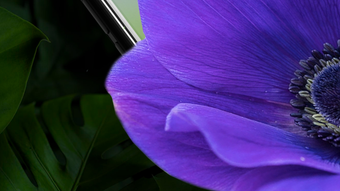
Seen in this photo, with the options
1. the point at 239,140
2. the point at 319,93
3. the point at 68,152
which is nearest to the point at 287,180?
the point at 239,140

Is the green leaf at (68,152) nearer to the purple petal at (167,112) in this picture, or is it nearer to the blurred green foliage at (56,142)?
the blurred green foliage at (56,142)

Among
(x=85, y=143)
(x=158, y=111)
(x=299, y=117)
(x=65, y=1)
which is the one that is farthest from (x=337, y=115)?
(x=65, y=1)

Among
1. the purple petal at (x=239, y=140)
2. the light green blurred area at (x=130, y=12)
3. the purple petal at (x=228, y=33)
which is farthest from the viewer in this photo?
the light green blurred area at (x=130, y=12)

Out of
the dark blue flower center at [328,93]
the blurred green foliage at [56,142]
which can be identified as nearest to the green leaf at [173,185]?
the blurred green foliage at [56,142]

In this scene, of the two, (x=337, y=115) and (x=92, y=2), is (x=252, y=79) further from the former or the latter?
(x=92, y=2)

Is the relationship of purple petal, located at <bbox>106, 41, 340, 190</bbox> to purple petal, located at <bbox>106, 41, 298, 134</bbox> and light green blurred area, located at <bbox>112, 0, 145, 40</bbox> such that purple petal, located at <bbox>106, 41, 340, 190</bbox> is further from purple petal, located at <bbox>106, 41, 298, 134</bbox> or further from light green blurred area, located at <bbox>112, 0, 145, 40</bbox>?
light green blurred area, located at <bbox>112, 0, 145, 40</bbox>

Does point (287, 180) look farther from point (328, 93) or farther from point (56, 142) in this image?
point (56, 142)

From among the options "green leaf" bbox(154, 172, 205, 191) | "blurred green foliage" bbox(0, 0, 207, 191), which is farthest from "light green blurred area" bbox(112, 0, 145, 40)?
"green leaf" bbox(154, 172, 205, 191)
